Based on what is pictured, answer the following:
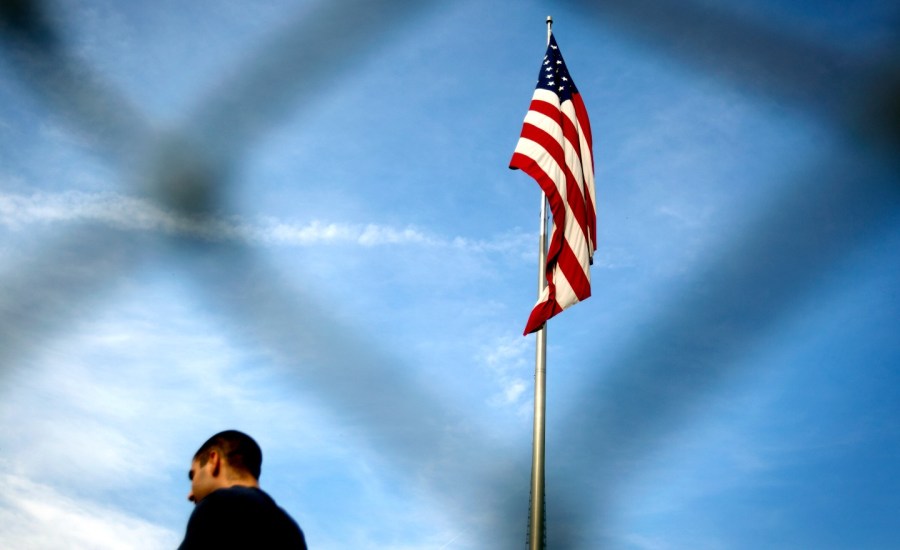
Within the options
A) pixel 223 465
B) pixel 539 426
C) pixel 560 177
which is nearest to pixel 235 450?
pixel 223 465

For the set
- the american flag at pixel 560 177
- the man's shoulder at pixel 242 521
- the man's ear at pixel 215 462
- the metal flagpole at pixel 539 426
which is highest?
the american flag at pixel 560 177

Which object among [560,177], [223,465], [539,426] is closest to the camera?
[223,465]

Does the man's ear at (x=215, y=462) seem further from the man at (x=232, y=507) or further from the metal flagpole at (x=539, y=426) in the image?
the metal flagpole at (x=539, y=426)

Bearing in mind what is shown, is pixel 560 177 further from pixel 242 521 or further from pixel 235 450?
pixel 242 521

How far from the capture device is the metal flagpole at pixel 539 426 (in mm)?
5267

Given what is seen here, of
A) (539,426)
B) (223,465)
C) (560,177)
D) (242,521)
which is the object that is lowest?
(242,521)

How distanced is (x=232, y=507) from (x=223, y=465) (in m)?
0.40

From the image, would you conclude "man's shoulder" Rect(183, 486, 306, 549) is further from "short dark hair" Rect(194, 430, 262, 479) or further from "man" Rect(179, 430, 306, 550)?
"short dark hair" Rect(194, 430, 262, 479)

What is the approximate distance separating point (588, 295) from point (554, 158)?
1198 millimetres

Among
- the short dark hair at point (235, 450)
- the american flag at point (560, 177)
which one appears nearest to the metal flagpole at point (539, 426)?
the american flag at point (560, 177)

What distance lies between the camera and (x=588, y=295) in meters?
6.13

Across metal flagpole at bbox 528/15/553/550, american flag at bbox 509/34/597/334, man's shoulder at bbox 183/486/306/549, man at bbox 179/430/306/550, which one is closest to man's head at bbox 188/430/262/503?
man at bbox 179/430/306/550

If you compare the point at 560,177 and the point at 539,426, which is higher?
the point at 560,177

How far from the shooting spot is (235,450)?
244cm
